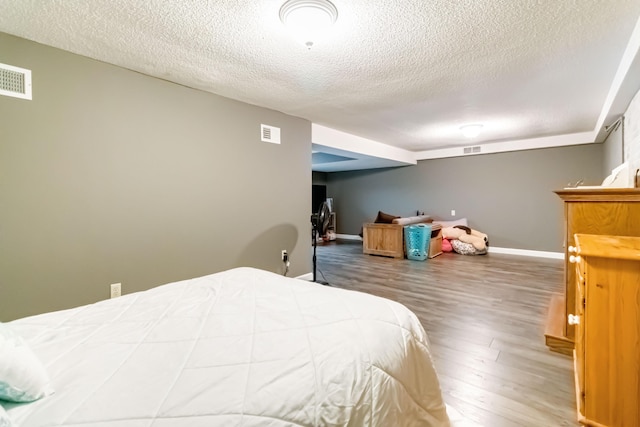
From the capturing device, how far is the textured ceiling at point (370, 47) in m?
1.71

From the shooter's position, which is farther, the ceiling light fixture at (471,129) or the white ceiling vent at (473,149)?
the white ceiling vent at (473,149)

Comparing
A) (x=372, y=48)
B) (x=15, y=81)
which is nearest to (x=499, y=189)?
(x=372, y=48)

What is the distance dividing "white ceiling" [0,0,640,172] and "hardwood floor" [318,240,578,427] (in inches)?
88.8

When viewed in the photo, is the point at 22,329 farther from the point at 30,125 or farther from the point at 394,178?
the point at 394,178

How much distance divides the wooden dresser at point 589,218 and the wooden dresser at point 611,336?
534mm

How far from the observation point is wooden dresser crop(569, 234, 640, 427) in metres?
1.30

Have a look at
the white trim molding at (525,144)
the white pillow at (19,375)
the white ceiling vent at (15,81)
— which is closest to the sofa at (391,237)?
the white trim molding at (525,144)

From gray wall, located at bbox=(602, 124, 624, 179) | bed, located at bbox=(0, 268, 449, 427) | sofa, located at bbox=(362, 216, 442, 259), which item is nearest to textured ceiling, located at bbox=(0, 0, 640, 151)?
gray wall, located at bbox=(602, 124, 624, 179)

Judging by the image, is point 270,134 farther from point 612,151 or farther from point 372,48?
point 612,151

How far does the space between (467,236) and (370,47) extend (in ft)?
16.0

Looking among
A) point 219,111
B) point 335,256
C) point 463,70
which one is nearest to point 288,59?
point 219,111

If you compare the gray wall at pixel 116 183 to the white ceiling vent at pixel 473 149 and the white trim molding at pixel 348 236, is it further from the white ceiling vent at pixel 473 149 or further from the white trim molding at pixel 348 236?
the white trim molding at pixel 348 236

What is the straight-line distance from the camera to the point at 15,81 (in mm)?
1957

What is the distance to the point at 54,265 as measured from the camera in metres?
2.12
